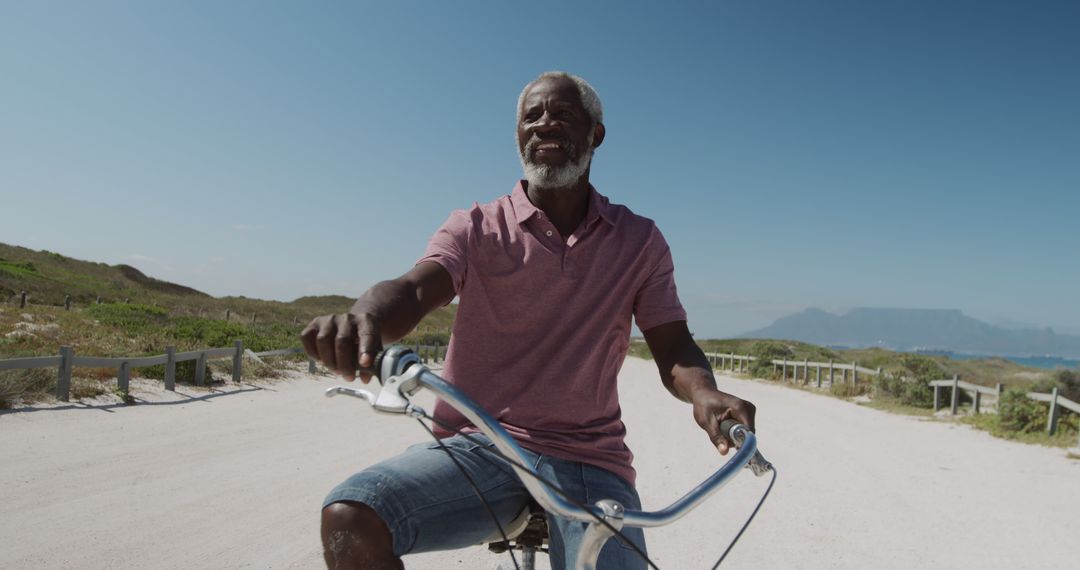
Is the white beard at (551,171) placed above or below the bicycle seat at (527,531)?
above

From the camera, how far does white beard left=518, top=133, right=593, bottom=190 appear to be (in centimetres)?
241

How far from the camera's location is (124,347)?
15453 millimetres

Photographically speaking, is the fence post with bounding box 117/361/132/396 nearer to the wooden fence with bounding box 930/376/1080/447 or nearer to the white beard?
the white beard

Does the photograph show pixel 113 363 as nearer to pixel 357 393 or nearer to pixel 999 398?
pixel 357 393

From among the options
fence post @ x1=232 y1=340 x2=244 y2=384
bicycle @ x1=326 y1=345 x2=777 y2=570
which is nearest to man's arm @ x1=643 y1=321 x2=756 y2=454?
bicycle @ x1=326 y1=345 x2=777 y2=570

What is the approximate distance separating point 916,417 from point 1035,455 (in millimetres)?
5162

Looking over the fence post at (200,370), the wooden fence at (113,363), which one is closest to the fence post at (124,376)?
the wooden fence at (113,363)

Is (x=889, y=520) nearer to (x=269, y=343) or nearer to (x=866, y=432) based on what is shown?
(x=866, y=432)

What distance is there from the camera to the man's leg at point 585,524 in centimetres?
183

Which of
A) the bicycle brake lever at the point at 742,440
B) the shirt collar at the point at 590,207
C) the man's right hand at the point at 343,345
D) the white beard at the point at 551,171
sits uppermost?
the white beard at the point at 551,171

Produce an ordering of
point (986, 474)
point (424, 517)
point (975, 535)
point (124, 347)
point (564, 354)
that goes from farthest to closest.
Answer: point (124, 347)
point (986, 474)
point (975, 535)
point (564, 354)
point (424, 517)

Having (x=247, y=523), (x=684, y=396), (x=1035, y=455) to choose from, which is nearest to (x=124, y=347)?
(x=247, y=523)

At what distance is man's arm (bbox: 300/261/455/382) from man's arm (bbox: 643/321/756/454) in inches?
30.1

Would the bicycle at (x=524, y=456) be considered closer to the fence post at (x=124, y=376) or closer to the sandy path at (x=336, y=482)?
the sandy path at (x=336, y=482)
